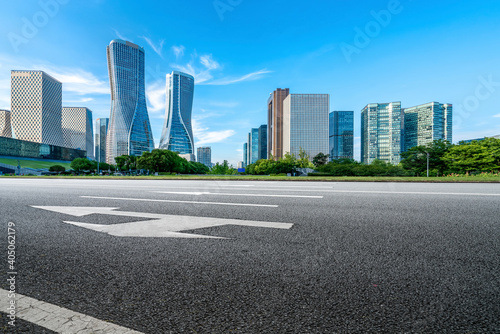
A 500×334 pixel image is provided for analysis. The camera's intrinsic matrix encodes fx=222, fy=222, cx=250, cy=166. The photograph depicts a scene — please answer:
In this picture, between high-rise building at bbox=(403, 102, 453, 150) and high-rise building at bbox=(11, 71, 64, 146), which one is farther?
high-rise building at bbox=(11, 71, 64, 146)

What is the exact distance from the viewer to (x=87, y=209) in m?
5.02

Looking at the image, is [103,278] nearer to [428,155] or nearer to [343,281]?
→ [343,281]

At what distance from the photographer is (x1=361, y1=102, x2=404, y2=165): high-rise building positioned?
426 feet

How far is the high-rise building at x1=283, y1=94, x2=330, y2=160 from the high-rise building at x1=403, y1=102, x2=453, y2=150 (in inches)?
1669

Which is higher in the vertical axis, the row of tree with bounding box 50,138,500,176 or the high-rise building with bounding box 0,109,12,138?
the high-rise building with bounding box 0,109,12,138

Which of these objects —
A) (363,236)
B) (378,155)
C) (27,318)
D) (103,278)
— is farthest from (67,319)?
(378,155)

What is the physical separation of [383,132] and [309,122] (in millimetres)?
45895

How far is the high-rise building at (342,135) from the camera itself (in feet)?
589

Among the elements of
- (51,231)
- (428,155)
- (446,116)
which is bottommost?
(51,231)

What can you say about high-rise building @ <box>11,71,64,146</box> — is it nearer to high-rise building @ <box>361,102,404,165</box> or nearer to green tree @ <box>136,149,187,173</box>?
green tree @ <box>136,149,187,173</box>

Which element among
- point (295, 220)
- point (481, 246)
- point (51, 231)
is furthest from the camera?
point (295, 220)

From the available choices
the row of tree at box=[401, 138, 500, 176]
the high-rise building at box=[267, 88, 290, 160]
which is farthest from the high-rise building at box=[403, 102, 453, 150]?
the high-rise building at box=[267, 88, 290, 160]

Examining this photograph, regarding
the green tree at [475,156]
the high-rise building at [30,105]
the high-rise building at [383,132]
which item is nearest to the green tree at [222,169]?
the green tree at [475,156]

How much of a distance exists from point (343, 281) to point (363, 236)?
1.43 m
